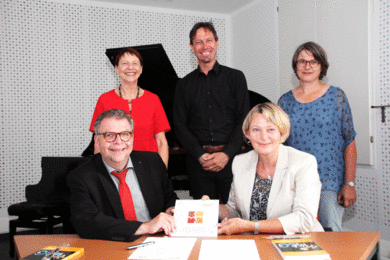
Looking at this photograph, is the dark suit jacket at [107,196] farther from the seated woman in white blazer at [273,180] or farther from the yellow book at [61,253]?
the seated woman in white blazer at [273,180]

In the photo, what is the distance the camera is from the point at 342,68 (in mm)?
4074

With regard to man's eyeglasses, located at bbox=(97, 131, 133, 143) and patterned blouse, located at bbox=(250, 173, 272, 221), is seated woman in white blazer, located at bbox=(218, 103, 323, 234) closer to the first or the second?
patterned blouse, located at bbox=(250, 173, 272, 221)

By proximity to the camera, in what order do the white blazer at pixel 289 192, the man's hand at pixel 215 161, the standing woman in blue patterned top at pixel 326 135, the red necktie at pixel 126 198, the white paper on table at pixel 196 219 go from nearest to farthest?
the white paper on table at pixel 196 219
the white blazer at pixel 289 192
the red necktie at pixel 126 198
the standing woman in blue patterned top at pixel 326 135
the man's hand at pixel 215 161

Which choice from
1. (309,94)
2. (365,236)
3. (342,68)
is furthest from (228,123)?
(342,68)

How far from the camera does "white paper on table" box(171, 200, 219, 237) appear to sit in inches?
68.1

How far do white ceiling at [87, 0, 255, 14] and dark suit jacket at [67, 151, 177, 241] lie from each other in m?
4.23

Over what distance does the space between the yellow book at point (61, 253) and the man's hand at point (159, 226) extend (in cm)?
36

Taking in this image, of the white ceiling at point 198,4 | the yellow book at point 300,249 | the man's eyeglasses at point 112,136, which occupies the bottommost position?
the yellow book at point 300,249

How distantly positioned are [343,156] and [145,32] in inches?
Result: 171

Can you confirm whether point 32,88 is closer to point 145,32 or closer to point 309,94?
point 145,32

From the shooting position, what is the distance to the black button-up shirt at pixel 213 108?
305 centimetres

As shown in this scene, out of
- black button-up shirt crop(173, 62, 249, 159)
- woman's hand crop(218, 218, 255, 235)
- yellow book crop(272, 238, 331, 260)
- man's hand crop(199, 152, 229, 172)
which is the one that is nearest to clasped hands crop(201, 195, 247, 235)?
woman's hand crop(218, 218, 255, 235)

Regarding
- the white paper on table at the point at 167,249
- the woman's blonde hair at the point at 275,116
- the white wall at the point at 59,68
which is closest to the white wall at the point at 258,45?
the white wall at the point at 59,68

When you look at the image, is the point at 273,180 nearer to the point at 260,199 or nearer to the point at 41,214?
the point at 260,199
